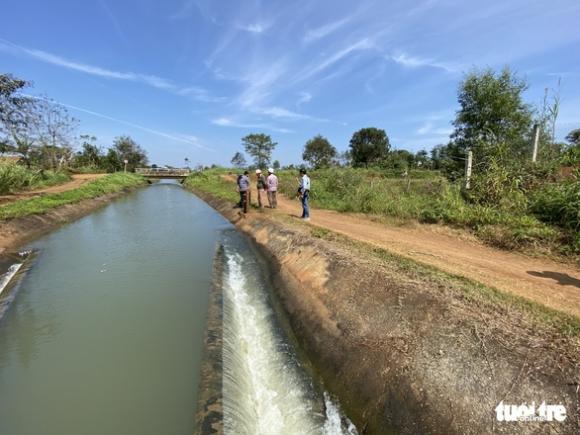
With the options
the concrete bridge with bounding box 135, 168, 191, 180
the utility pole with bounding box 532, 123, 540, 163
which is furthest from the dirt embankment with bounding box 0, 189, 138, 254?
the concrete bridge with bounding box 135, 168, 191, 180

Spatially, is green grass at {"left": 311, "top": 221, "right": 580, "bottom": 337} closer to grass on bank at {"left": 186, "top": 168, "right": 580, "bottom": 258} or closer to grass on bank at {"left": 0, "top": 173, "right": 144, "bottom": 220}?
grass on bank at {"left": 186, "top": 168, "right": 580, "bottom": 258}

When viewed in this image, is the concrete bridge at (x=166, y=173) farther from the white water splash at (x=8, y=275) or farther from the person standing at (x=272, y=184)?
the white water splash at (x=8, y=275)

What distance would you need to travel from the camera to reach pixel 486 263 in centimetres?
665

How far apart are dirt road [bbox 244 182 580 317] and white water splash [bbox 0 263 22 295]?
9.16m

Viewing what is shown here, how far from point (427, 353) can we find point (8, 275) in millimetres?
10633

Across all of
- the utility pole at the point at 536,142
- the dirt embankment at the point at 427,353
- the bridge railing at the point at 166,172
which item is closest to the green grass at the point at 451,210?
the utility pole at the point at 536,142

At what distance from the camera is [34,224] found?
45.8 ft

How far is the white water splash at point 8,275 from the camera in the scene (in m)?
7.99

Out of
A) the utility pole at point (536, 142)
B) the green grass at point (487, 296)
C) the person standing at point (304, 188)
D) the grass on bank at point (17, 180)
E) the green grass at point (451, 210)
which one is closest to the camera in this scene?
the green grass at point (487, 296)

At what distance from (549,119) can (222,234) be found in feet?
43.1

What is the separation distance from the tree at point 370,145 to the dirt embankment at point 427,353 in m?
58.1

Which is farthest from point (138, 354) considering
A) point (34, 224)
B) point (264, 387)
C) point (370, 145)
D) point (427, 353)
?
point (370, 145)

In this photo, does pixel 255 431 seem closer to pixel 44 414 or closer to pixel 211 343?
pixel 211 343

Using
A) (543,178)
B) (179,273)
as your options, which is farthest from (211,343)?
(543,178)
